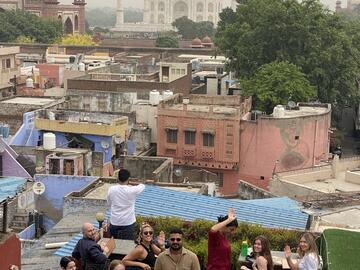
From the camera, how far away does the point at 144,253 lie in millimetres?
7141

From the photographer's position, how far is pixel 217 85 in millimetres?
35719

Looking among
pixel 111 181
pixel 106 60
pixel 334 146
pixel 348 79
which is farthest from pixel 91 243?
pixel 106 60

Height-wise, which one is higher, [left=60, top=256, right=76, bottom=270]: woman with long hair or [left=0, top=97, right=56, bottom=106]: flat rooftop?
[left=60, top=256, right=76, bottom=270]: woman with long hair

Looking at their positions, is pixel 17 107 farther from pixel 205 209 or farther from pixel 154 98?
pixel 205 209

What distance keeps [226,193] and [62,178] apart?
9951mm

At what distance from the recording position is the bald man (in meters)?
7.16

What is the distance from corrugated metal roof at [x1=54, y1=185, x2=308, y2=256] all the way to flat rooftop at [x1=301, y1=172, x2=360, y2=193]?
8809mm

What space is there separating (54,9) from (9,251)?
7241 cm

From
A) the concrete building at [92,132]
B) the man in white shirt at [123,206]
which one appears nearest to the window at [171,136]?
the concrete building at [92,132]

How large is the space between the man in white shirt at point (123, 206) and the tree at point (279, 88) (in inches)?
910

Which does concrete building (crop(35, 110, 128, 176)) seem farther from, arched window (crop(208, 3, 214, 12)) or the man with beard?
arched window (crop(208, 3, 214, 12))

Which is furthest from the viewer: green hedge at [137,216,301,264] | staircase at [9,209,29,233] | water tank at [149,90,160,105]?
water tank at [149,90,160,105]

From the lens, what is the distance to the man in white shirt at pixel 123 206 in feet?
26.6

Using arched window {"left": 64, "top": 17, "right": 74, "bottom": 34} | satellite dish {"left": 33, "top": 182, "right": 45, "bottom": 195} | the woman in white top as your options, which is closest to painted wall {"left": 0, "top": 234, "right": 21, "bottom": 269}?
the woman in white top
